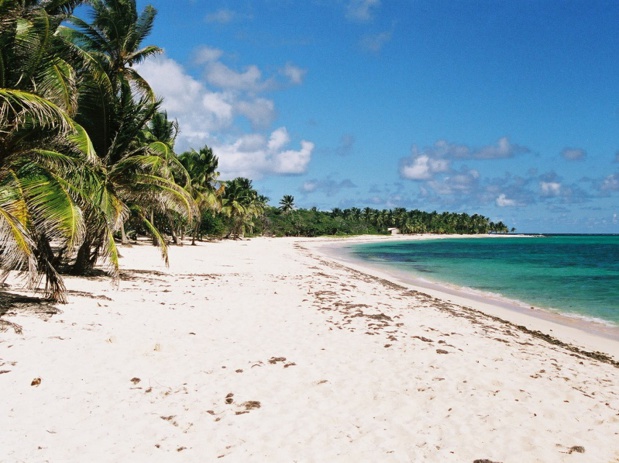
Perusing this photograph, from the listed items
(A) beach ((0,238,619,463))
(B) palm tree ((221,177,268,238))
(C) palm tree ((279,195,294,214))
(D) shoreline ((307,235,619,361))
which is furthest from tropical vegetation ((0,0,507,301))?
(C) palm tree ((279,195,294,214))

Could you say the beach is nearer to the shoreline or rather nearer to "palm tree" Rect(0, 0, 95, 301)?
the shoreline

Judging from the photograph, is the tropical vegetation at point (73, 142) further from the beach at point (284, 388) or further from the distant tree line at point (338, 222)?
the distant tree line at point (338, 222)

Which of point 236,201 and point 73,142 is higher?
point 236,201

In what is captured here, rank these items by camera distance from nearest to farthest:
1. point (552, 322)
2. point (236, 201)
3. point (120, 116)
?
1. point (120, 116)
2. point (552, 322)
3. point (236, 201)

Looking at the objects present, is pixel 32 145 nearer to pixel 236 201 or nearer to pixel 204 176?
pixel 204 176

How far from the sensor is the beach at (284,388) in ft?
14.0

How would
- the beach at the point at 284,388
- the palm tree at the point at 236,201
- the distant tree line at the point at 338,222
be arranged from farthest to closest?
the distant tree line at the point at 338,222 → the palm tree at the point at 236,201 → the beach at the point at 284,388

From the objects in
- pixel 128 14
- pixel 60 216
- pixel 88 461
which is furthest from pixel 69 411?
pixel 128 14

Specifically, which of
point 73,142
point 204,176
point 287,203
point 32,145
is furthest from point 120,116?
point 287,203

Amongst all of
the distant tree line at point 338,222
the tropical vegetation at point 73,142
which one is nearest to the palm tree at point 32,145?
the tropical vegetation at point 73,142

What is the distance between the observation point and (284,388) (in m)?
5.77

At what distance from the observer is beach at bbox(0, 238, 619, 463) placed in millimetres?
4270

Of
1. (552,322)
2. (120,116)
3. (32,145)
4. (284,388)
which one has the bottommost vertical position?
(552,322)

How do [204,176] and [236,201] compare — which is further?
[236,201]
